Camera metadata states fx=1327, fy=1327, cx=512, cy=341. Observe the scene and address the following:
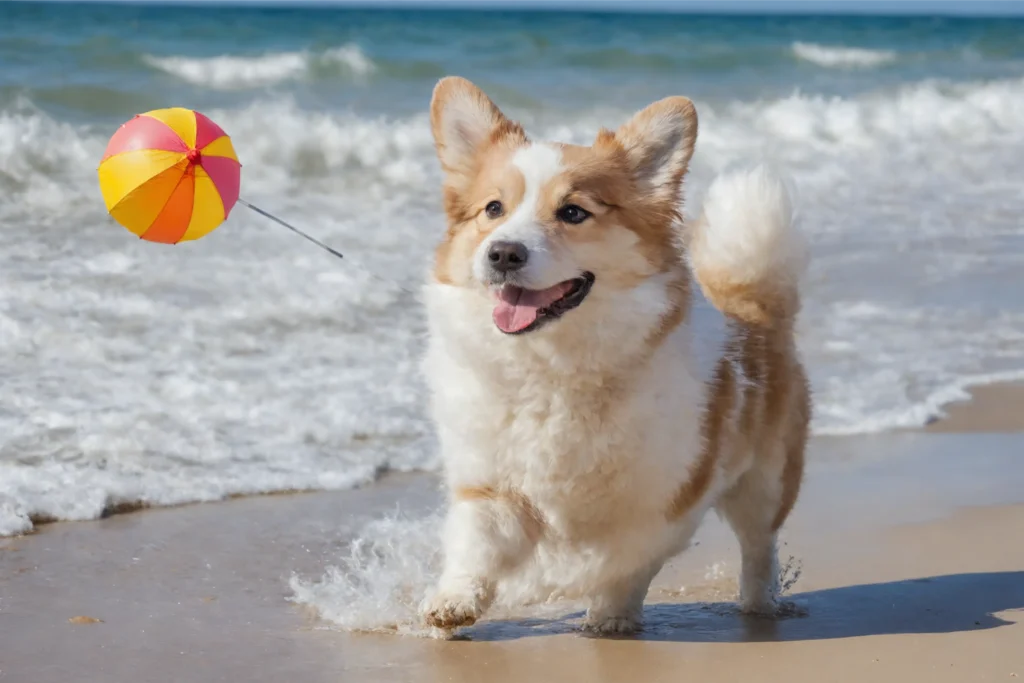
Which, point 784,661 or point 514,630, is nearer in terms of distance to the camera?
point 784,661

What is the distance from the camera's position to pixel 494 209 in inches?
150

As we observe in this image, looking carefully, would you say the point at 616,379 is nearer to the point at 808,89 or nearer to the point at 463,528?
the point at 463,528

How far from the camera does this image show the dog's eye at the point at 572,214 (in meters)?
3.73

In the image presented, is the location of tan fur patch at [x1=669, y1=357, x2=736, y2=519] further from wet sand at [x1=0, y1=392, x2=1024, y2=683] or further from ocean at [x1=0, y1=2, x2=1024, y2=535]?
ocean at [x1=0, y1=2, x2=1024, y2=535]

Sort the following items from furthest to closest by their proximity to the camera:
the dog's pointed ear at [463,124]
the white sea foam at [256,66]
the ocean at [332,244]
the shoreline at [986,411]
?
the white sea foam at [256,66], the shoreline at [986,411], the ocean at [332,244], the dog's pointed ear at [463,124]

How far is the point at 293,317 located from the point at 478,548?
435cm

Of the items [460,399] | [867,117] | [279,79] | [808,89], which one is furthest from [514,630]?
[808,89]

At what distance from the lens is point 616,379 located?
3752 millimetres

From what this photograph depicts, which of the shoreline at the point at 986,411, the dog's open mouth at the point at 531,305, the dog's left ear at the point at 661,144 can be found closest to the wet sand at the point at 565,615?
the shoreline at the point at 986,411

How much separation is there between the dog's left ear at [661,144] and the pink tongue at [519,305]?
1.66ft

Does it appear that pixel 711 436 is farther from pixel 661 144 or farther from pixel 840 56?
pixel 840 56

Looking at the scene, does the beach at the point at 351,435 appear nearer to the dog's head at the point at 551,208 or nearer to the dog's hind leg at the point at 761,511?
the dog's hind leg at the point at 761,511

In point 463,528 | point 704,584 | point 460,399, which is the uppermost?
point 460,399

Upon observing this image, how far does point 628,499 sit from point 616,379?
0.35 meters
